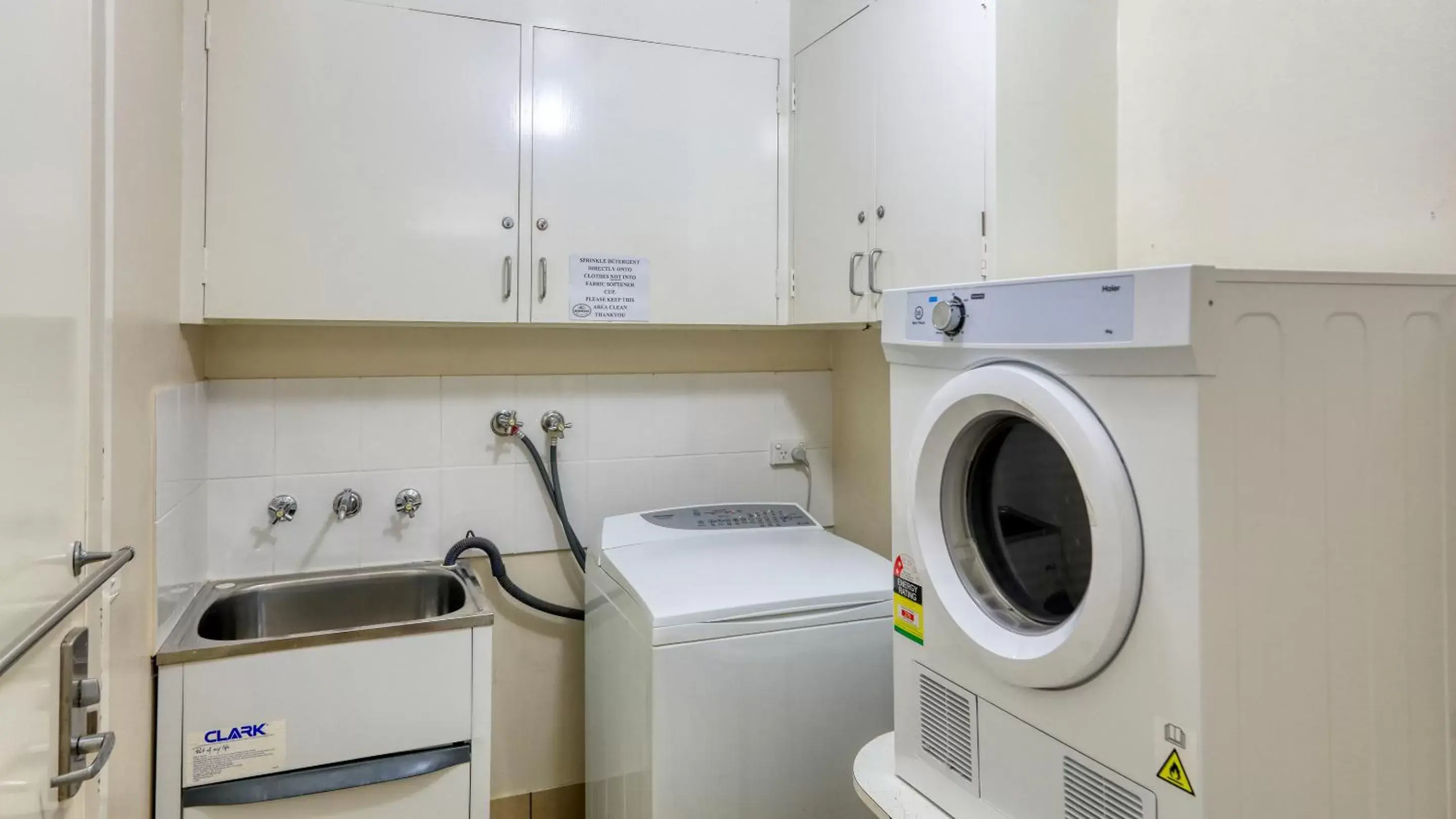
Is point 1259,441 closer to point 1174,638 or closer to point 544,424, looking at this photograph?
point 1174,638

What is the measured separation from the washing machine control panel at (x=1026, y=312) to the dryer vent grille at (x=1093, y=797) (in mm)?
512

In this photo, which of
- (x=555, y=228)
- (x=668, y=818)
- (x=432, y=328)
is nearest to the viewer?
(x=668, y=818)

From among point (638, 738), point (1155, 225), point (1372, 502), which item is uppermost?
point (1155, 225)

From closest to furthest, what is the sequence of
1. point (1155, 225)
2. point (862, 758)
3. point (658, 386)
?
point (862, 758) < point (1155, 225) < point (658, 386)

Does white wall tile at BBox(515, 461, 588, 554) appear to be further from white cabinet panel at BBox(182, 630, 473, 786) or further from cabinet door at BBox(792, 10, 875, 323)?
cabinet door at BBox(792, 10, 875, 323)

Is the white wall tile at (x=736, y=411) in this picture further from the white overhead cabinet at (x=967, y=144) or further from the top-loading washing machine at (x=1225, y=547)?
the top-loading washing machine at (x=1225, y=547)

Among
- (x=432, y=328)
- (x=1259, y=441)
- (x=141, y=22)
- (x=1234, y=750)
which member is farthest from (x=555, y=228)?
(x=1234, y=750)

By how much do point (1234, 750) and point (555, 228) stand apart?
5.41 ft

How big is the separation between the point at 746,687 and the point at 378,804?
2.65ft

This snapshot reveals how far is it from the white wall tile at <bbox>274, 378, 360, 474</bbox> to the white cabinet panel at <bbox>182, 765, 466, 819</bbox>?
0.78 metres

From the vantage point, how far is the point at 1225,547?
842mm

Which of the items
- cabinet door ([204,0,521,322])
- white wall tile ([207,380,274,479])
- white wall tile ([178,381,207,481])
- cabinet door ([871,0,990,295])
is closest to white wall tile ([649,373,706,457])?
cabinet door ([204,0,521,322])

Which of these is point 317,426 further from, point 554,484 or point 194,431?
point 554,484

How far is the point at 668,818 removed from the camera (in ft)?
4.90
